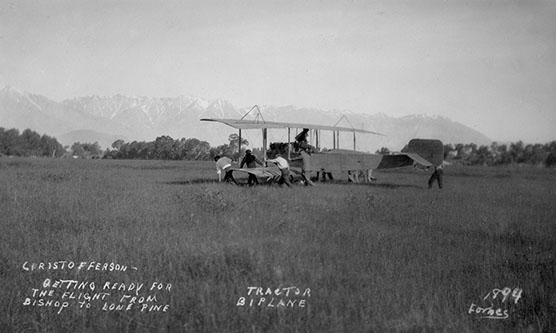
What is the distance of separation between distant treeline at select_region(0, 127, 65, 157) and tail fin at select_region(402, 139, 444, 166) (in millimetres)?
117759

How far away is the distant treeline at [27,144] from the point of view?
11231cm

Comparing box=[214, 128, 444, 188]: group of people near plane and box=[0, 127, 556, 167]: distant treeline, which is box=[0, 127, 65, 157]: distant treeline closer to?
box=[0, 127, 556, 167]: distant treeline

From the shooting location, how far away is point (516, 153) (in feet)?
319

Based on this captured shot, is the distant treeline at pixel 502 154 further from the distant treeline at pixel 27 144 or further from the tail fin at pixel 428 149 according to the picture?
the distant treeline at pixel 27 144

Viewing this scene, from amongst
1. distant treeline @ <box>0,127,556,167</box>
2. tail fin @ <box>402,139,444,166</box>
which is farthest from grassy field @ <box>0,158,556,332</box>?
distant treeline @ <box>0,127,556,167</box>

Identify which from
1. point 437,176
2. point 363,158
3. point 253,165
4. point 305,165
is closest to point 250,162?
point 253,165

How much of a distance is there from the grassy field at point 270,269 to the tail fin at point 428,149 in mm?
10521

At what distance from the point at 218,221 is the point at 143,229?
5.57 ft

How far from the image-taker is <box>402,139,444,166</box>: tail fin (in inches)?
809

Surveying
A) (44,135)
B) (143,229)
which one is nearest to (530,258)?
(143,229)

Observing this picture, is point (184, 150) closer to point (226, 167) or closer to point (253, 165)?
point (226, 167)

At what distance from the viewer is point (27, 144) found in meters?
124

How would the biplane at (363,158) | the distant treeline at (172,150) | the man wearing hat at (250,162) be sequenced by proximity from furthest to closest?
1. the distant treeline at (172,150)
2. the biplane at (363,158)
3. the man wearing hat at (250,162)

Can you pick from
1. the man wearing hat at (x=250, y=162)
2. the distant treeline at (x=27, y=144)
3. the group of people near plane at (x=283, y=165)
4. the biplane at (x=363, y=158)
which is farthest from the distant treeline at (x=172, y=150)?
the man wearing hat at (x=250, y=162)
